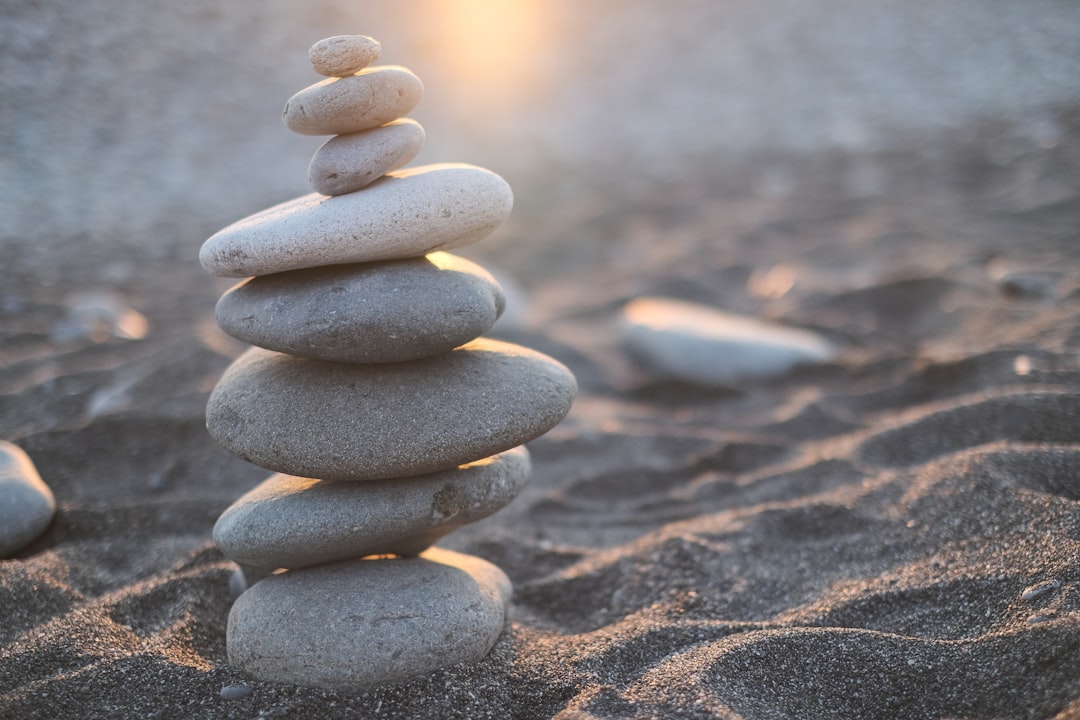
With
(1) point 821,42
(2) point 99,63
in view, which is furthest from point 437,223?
(1) point 821,42

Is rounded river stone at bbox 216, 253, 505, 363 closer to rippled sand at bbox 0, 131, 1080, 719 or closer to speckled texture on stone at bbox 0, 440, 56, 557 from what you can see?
rippled sand at bbox 0, 131, 1080, 719

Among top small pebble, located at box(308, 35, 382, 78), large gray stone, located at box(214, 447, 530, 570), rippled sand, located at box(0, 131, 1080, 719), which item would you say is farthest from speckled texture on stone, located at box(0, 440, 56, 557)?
top small pebble, located at box(308, 35, 382, 78)

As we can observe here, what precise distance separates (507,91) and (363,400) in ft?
33.1

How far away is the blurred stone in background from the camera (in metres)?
7.41

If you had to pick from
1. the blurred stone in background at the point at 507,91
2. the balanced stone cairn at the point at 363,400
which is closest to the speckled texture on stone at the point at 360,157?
the balanced stone cairn at the point at 363,400

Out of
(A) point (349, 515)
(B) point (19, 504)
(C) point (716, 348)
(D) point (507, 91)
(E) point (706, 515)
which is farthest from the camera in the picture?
(D) point (507, 91)

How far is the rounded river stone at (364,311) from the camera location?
2.29 m

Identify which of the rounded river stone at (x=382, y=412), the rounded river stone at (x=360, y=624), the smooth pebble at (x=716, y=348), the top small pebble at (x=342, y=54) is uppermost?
the top small pebble at (x=342, y=54)

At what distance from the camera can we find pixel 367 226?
7.51 ft

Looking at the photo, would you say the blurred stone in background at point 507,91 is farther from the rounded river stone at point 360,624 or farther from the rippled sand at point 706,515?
the rounded river stone at point 360,624

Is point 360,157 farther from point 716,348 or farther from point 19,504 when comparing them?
point 716,348

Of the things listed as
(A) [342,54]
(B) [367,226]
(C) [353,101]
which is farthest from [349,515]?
(A) [342,54]

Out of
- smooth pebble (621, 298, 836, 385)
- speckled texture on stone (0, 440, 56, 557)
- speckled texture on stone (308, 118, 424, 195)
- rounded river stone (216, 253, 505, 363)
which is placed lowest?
smooth pebble (621, 298, 836, 385)

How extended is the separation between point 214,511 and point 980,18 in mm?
13031
